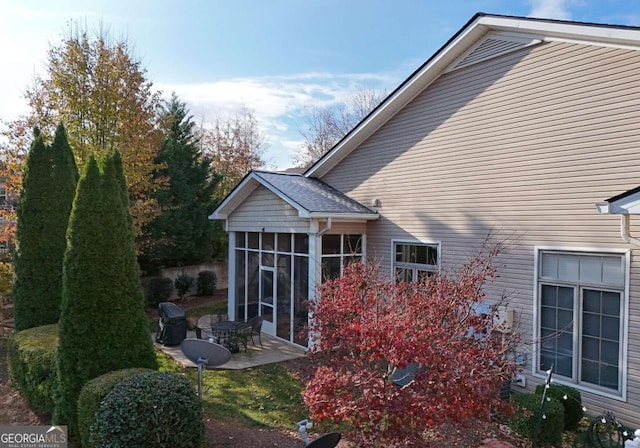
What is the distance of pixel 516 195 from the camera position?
844 centimetres

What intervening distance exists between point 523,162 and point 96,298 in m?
7.83

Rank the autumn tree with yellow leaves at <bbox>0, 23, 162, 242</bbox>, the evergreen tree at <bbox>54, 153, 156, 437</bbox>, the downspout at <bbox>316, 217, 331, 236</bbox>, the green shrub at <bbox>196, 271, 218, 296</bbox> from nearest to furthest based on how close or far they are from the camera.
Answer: the evergreen tree at <bbox>54, 153, 156, 437</bbox>
the downspout at <bbox>316, 217, 331, 236</bbox>
the autumn tree with yellow leaves at <bbox>0, 23, 162, 242</bbox>
the green shrub at <bbox>196, 271, 218, 296</bbox>

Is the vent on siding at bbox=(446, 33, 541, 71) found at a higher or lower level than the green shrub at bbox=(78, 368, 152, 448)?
higher

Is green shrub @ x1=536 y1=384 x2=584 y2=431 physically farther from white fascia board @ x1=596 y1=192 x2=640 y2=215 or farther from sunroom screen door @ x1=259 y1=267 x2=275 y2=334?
sunroom screen door @ x1=259 y1=267 x2=275 y2=334

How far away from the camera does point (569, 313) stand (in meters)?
7.63

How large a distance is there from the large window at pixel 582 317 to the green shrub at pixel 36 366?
8.34 m

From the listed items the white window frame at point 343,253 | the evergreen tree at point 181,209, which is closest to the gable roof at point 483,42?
the white window frame at point 343,253

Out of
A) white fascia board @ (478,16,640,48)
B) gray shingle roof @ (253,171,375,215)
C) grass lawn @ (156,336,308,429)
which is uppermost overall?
white fascia board @ (478,16,640,48)

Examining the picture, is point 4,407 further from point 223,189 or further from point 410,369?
point 223,189

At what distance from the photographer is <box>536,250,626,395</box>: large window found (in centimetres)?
709

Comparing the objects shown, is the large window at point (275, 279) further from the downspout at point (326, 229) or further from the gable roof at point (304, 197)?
the gable roof at point (304, 197)

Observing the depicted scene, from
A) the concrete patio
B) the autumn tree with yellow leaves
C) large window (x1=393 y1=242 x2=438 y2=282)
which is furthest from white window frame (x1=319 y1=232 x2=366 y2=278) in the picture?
the autumn tree with yellow leaves

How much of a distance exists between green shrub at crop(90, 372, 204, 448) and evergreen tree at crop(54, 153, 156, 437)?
1.16m

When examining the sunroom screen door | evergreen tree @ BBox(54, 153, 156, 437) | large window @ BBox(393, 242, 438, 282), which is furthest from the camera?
the sunroom screen door
